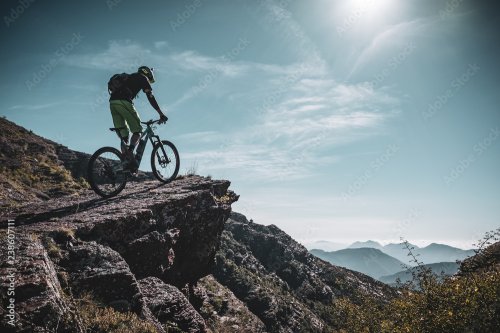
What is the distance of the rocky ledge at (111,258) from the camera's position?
5.27m

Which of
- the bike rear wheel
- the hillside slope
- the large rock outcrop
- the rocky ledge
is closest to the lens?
the rocky ledge

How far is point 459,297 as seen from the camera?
33.1ft

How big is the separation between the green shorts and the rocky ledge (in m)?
2.99

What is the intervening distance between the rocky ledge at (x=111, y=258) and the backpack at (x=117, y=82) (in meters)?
4.50

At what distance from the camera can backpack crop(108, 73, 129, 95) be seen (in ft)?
37.5

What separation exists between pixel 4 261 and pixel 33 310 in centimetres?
163

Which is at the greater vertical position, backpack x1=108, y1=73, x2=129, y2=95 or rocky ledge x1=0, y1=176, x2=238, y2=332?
backpack x1=108, y1=73, x2=129, y2=95

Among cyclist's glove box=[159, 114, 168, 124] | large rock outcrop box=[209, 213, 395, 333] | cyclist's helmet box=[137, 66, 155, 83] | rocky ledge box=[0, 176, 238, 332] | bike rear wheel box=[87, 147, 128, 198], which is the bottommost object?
large rock outcrop box=[209, 213, 395, 333]

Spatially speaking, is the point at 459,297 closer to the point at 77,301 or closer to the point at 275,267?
the point at 77,301

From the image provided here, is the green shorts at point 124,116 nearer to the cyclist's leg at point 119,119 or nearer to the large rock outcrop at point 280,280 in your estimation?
the cyclist's leg at point 119,119

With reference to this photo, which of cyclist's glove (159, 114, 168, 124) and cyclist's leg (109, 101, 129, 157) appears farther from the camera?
cyclist's glove (159, 114, 168, 124)

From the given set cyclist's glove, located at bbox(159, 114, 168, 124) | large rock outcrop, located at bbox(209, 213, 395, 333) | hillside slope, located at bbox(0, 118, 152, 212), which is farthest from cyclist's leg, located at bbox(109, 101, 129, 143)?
large rock outcrop, located at bbox(209, 213, 395, 333)

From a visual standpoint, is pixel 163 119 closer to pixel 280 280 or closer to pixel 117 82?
pixel 117 82

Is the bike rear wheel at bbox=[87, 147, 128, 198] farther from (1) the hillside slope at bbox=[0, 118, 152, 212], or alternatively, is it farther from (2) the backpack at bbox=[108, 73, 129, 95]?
(1) the hillside slope at bbox=[0, 118, 152, 212]
